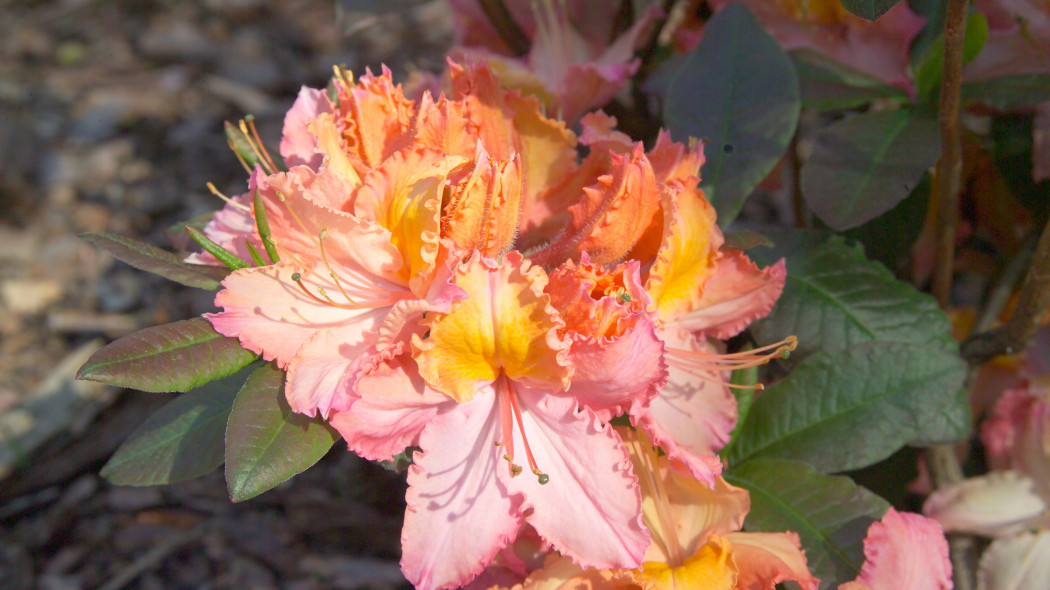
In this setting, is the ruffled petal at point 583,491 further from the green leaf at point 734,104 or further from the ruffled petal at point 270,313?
the green leaf at point 734,104

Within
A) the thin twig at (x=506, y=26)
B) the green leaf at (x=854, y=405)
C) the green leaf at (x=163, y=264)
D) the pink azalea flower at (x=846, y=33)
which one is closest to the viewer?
the green leaf at (x=163, y=264)

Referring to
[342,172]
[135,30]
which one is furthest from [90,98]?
[342,172]

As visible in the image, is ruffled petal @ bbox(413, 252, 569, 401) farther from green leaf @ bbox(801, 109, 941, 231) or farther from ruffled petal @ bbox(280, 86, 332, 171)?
green leaf @ bbox(801, 109, 941, 231)

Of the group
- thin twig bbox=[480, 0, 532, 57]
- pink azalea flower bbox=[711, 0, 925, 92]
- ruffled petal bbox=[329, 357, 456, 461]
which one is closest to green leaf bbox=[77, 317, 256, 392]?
ruffled petal bbox=[329, 357, 456, 461]

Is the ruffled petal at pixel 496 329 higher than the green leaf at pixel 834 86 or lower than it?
lower

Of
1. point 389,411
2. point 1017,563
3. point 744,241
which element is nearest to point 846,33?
point 744,241

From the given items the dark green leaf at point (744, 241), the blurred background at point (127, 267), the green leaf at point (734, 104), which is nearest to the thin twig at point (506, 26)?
the blurred background at point (127, 267)

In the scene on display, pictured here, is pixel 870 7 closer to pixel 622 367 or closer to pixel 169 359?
pixel 622 367

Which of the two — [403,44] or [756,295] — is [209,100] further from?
[756,295]
